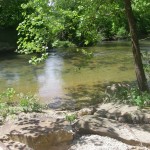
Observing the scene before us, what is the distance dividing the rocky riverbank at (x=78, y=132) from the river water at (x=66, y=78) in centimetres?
313

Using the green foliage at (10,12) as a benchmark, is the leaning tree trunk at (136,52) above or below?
below

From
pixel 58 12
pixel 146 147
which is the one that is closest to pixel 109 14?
pixel 58 12

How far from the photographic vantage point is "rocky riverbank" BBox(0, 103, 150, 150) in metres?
5.88

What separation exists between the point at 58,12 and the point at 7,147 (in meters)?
4.05

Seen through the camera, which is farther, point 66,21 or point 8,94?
point 66,21

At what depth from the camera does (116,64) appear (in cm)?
1748

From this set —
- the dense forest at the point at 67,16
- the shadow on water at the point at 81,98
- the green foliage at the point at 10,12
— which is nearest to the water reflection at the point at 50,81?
the shadow on water at the point at 81,98

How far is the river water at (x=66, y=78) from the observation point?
35.6ft

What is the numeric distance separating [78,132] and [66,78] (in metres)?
7.82

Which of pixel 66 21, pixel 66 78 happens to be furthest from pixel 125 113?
pixel 66 78

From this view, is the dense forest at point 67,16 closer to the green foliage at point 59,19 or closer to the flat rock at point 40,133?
the green foliage at point 59,19

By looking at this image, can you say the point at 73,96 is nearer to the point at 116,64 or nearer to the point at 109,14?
the point at 109,14

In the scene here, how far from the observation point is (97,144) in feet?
19.5

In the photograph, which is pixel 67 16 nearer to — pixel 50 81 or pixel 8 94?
pixel 8 94
